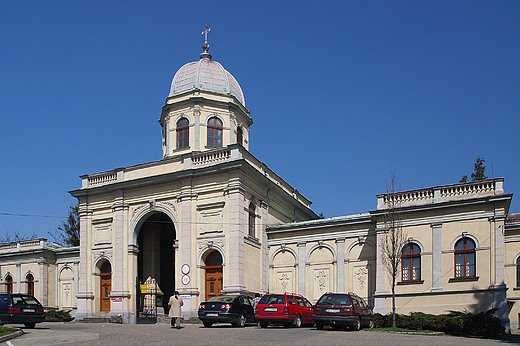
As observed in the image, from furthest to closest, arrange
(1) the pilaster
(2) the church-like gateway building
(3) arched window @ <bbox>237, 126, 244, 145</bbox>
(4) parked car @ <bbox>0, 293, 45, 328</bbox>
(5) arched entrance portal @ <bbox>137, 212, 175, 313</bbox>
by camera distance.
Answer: (3) arched window @ <bbox>237, 126, 244, 145</bbox>
(5) arched entrance portal @ <bbox>137, 212, 175, 313</bbox>
(1) the pilaster
(2) the church-like gateway building
(4) parked car @ <bbox>0, 293, 45, 328</bbox>

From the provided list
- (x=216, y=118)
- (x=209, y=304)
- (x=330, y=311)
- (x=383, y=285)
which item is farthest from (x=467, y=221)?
(x=216, y=118)

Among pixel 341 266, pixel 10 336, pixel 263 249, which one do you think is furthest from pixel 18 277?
pixel 10 336

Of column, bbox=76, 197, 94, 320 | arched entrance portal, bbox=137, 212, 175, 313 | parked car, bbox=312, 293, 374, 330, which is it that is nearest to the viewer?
parked car, bbox=312, 293, 374, 330

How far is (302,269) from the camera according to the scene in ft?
101

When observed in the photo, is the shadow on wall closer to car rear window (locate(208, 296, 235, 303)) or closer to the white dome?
car rear window (locate(208, 296, 235, 303))

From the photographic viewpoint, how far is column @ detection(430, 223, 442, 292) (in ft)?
84.4

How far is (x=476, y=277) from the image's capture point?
24.9 metres

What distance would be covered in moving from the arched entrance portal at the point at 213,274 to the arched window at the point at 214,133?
298 inches

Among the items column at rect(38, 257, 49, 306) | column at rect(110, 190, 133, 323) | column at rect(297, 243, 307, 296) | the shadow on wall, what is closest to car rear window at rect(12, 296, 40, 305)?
column at rect(110, 190, 133, 323)

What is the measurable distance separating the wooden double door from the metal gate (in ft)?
12.3

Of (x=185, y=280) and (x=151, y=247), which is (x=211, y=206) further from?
(x=151, y=247)

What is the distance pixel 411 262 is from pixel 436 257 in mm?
1329

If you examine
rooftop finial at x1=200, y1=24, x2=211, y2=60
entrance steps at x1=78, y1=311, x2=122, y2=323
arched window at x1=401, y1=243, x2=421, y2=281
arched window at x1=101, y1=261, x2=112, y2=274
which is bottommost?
entrance steps at x1=78, y1=311, x2=122, y2=323

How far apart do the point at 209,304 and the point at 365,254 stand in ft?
34.4
